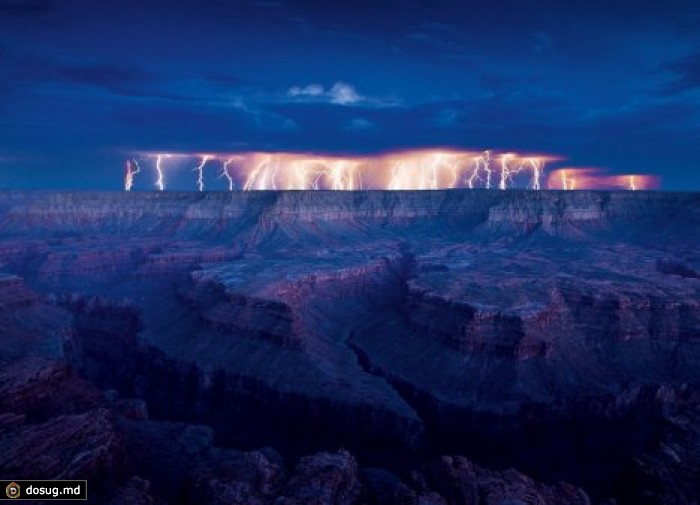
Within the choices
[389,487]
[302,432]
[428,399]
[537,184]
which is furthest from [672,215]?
[389,487]

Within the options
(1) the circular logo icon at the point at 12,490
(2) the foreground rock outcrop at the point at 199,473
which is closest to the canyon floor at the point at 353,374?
(2) the foreground rock outcrop at the point at 199,473

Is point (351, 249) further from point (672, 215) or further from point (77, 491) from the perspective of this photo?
point (77, 491)

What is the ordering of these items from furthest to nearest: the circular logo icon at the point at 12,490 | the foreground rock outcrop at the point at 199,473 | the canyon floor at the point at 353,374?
the canyon floor at the point at 353,374
the foreground rock outcrop at the point at 199,473
the circular logo icon at the point at 12,490

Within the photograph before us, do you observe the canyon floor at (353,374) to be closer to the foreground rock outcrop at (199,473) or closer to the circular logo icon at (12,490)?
the foreground rock outcrop at (199,473)

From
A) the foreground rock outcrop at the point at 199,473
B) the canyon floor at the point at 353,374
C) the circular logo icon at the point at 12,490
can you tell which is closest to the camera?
the circular logo icon at the point at 12,490

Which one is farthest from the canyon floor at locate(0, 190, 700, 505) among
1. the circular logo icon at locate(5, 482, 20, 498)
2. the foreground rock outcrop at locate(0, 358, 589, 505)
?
the circular logo icon at locate(5, 482, 20, 498)

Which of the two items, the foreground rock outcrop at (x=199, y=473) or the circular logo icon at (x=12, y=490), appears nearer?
the circular logo icon at (x=12, y=490)
